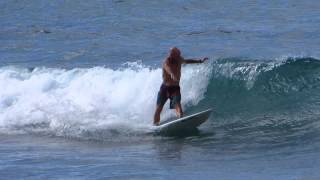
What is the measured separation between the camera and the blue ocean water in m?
13.9

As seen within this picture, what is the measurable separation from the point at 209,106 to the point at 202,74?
3.52ft

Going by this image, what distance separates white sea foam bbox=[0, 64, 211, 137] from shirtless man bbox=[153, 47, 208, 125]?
592 millimetres

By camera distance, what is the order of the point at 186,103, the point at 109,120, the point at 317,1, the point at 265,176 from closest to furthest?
1. the point at 265,176
2. the point at 109,120
3. the point at 186,103
4. the point at 317,1

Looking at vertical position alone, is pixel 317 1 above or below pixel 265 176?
above

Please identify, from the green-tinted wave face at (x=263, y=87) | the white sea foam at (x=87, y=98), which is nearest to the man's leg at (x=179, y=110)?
the white sea foam at (x=87, y=98)

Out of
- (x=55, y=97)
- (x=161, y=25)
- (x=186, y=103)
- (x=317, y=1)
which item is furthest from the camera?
(x=317, y=1)

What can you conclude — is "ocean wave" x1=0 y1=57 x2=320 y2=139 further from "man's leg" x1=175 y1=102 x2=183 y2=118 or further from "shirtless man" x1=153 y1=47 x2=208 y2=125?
"man's leg" x1=175 y1=102 x2=183 y2=118

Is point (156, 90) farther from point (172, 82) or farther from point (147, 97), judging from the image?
point (172, 82)

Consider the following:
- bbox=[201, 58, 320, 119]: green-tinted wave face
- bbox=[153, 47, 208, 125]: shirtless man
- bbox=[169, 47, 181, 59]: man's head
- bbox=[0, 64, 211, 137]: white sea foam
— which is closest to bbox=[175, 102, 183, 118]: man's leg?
bbox=[153, 47, 208, 125]: shirtless man

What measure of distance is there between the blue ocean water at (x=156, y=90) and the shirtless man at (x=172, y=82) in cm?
48

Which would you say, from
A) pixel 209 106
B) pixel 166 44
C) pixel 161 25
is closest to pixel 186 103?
pixel 209 106

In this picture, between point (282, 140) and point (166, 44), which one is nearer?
point (282, 140)

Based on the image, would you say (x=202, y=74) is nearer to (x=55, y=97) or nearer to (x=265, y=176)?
(x=55, y=97)

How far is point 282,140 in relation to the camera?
1562 cm
